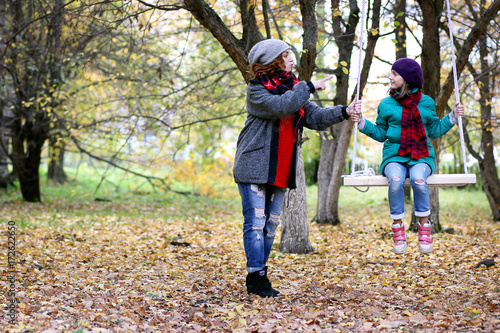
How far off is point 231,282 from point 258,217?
106 cm

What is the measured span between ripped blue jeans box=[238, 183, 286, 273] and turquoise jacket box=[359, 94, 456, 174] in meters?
0.87

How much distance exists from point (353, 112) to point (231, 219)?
667cm

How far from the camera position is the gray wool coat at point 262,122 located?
11.4 feet

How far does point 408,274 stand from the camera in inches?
188

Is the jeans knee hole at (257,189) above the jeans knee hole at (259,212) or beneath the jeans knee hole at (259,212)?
above

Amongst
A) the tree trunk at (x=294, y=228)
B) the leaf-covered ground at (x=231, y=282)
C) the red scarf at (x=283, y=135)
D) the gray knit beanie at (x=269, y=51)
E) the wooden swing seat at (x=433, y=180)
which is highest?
the gray knit beanie at (x=269, y=51)

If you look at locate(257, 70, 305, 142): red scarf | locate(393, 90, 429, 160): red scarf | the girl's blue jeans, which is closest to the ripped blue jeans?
locate(257, 70, 305, 142): red scarf

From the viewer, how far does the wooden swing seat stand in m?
3.35

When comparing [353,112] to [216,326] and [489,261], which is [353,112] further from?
[489,261]

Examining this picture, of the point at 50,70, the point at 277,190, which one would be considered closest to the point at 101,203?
the point at 50,70

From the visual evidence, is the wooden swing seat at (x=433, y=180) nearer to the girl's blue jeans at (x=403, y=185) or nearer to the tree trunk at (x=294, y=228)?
the girl's blue jeans at (x=403, y=185)

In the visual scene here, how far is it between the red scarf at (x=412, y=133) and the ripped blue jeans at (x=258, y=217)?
102cm

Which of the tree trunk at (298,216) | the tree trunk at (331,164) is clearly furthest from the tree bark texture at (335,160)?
the tree trunk at (298,216)

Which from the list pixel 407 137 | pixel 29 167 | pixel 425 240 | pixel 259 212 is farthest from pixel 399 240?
pixel 29 167
